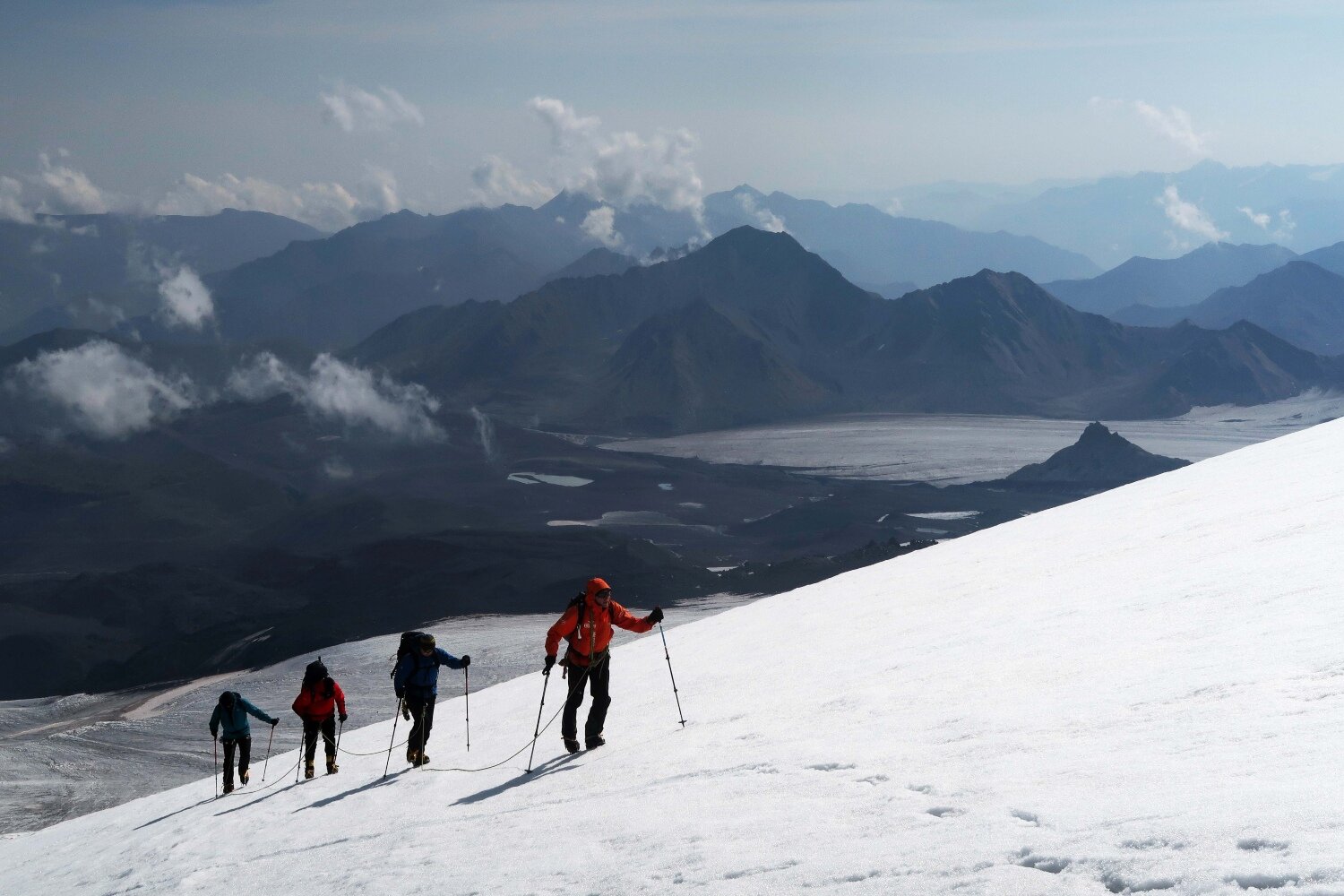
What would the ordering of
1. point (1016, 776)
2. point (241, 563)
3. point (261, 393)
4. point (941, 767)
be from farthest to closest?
point (261, 393)
point (241, 563)
point (941, 767)
point (1016, 776)

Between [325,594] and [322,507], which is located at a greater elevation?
[322,507]

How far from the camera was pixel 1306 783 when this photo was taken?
4859mm

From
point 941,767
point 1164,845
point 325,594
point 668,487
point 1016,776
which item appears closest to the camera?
point 1164,845

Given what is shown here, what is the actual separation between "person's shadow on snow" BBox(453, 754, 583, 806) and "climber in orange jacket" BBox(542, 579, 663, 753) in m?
0.17

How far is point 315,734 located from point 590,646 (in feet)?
16.9

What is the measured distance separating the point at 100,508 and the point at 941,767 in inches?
4701

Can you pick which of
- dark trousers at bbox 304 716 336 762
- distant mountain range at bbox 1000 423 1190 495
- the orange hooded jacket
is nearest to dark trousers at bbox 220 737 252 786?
dark trousers at bbox 304 716 336 762

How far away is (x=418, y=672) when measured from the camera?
38.3 feet

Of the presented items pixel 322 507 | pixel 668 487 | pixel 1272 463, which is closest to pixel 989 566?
pixel 1272 463

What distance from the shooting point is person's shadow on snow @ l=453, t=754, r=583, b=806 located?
9383 mm

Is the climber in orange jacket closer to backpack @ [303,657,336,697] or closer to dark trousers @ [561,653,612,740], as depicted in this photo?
dark trousers @ [561,653,612,740]

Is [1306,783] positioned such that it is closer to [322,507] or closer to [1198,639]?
[1198,639]

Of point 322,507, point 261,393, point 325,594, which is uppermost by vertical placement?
point 261,393

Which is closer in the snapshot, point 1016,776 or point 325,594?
point 1016,776
